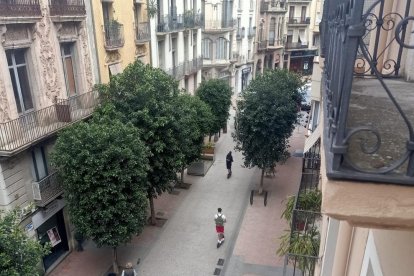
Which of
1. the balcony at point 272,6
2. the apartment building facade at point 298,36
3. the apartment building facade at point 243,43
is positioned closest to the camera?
the apartment building facade at point 243,43

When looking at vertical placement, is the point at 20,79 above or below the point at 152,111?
above

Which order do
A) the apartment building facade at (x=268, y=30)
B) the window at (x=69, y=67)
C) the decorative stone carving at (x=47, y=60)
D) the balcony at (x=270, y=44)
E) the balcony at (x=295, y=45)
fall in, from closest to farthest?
1. the decorative stone carving at (x=47, y=60)
2. the window at (x=69, y=67)
3. the apartment building facade at (x=268, y=30)
4. the balcony at (x=270, y=44)
5. the balcony at (x=295, y=45)

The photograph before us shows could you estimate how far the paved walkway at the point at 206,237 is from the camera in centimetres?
1266

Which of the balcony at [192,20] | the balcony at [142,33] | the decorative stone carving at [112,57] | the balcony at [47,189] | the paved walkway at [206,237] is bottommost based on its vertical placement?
the paved walkway at [206,237]

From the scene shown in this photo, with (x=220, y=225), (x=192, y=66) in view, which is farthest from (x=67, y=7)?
(x=192, y=66)

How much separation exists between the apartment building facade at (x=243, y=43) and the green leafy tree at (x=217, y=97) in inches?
498

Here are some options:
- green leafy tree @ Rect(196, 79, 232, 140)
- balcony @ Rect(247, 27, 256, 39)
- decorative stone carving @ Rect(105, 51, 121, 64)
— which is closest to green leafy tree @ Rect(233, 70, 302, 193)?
green leafy tree @ Rect(196, 79, 232, 140)

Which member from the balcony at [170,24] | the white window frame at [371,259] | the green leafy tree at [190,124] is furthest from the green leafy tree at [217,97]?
the white window frame at [371,259]

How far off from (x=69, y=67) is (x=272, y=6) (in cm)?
3176

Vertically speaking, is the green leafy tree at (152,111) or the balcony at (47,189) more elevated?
the green leafy tree at (152,111)

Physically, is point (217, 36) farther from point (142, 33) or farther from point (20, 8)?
point (20, 8)

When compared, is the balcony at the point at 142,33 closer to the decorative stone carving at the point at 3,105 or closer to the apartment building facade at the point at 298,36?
the decorative stone carving at the point at 3,105

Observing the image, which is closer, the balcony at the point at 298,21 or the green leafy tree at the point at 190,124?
the green leafy tree at the point at 190,124

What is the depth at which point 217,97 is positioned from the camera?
72.7ft
